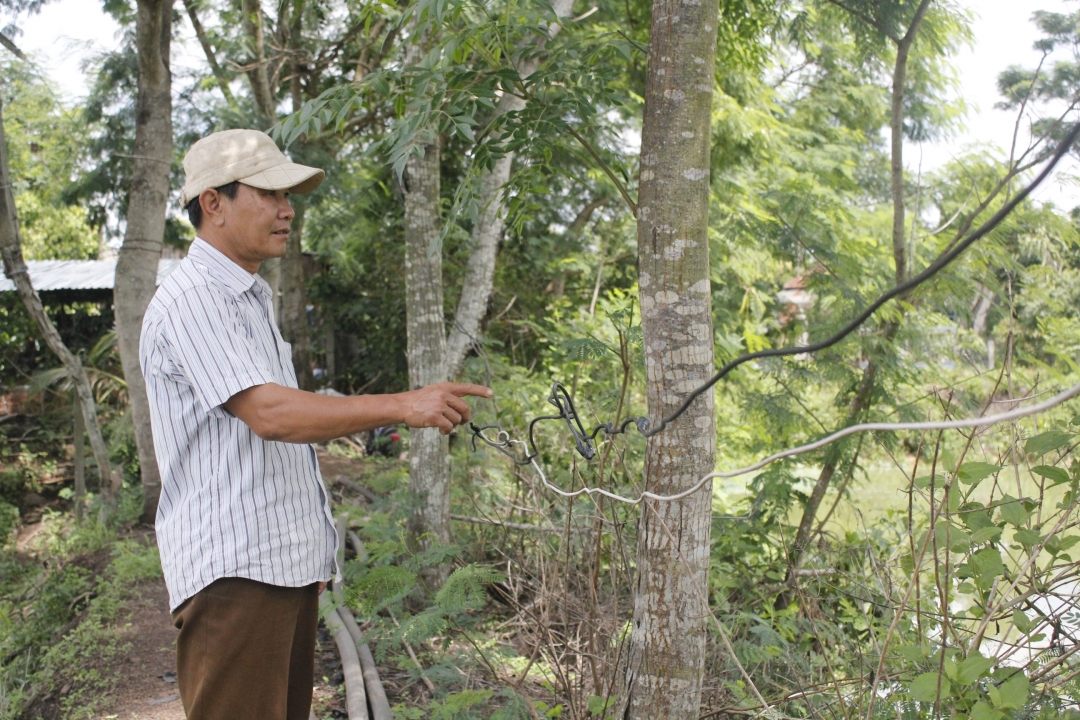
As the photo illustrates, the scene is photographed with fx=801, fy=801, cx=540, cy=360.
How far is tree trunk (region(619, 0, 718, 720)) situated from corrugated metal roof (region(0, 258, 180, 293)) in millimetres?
9903

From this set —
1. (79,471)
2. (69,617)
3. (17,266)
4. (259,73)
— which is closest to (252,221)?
(69,617)

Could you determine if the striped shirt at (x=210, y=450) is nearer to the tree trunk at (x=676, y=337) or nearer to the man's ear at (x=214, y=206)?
the man's ear at (x=214, y=206)

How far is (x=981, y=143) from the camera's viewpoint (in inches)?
239

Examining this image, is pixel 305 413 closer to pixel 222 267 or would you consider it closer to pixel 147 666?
pixel 222 267

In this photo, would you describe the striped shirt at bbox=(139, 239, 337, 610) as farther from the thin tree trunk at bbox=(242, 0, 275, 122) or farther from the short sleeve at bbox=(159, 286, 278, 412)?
the thin tree trunk at bbox=(242, 0, 275, 122)

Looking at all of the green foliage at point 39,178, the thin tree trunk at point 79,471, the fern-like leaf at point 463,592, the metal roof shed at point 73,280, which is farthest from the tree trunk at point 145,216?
the green foliage at point 39,178

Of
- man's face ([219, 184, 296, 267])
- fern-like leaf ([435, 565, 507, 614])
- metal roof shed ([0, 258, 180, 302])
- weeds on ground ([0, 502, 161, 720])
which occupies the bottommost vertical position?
weeds on ground ([0, 502, 161, 720])

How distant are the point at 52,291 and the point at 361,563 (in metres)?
10.1

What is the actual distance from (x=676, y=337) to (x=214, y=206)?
1236 millimetres

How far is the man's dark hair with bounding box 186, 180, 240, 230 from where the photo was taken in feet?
6.59

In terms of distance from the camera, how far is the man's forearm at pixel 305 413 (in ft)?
5.66

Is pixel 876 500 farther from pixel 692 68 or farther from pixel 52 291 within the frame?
pixel 52 291

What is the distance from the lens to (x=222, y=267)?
78.5 inches

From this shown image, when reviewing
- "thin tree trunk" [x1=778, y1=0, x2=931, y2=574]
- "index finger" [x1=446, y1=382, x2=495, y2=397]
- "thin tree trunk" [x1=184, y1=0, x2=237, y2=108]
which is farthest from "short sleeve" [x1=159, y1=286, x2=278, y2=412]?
"thin tree trunk" [x1=184, y1=0, x2=237, y2=108]
